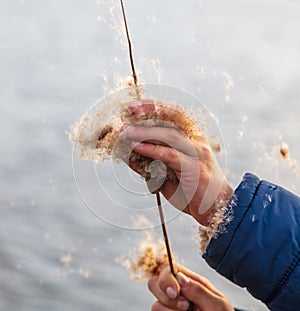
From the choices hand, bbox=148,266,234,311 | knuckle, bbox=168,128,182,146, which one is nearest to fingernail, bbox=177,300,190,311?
hand, bbox=148,266,234,311

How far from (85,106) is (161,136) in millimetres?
1014

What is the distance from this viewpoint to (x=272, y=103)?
1.95 meters

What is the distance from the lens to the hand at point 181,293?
891mm

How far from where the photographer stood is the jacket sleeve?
88 cm

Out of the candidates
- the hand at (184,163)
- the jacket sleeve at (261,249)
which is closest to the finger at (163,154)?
the hand at (184,163)

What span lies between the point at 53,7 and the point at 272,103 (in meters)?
0.71

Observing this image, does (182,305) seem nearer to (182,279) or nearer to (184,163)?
(182,279)

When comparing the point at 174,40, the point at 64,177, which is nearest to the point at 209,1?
the point at 174,40

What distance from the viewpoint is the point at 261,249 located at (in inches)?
35.0

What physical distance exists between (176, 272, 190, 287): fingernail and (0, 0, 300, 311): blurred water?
2.98 ft

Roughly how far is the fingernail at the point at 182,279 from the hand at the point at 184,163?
0.25 ft

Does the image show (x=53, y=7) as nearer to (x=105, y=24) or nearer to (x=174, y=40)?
(x=105, y=24)

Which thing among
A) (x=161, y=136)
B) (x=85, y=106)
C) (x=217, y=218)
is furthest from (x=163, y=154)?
(x=85, y=106)

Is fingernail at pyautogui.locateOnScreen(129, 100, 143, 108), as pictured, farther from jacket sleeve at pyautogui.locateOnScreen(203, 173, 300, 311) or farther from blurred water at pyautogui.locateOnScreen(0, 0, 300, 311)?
blurred water at pyautogui.locateOnScreen(0, 0, 300, 311)
